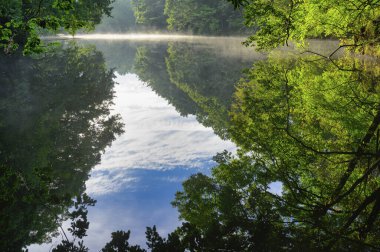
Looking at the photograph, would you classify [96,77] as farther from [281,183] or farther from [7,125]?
[281,183]

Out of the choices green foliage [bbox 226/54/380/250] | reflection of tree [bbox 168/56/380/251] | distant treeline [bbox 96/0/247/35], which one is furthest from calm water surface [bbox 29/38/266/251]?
distant treeline [bbox 96/0/247/35]

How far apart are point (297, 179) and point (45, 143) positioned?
743cm

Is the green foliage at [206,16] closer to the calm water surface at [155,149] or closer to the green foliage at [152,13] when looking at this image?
the green foliage at [152,13]

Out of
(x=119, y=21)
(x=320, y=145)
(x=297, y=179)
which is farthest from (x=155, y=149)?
(x=119, y=21)

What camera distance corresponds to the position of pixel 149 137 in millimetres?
11875

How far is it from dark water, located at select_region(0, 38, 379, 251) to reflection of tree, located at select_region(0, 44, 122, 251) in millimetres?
29

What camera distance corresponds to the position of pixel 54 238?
5.61m

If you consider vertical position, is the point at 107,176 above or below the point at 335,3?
below

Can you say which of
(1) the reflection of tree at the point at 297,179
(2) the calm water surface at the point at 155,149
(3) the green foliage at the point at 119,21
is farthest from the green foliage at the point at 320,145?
(3) the green foliage at the point at 119,21

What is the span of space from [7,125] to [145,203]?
6.91 m

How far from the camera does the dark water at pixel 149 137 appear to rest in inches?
257

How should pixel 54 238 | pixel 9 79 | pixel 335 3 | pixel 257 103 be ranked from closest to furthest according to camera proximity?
1. pixel 54 238
2. pixel 257 103
3. pixel 335 3
4. pixel 9 79

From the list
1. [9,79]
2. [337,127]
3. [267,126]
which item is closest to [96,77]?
[9,79]

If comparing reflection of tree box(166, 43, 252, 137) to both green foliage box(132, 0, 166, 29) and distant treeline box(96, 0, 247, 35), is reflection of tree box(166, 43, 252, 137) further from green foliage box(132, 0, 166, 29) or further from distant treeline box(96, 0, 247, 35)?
green foliage box(132, 0, 166, 29)
